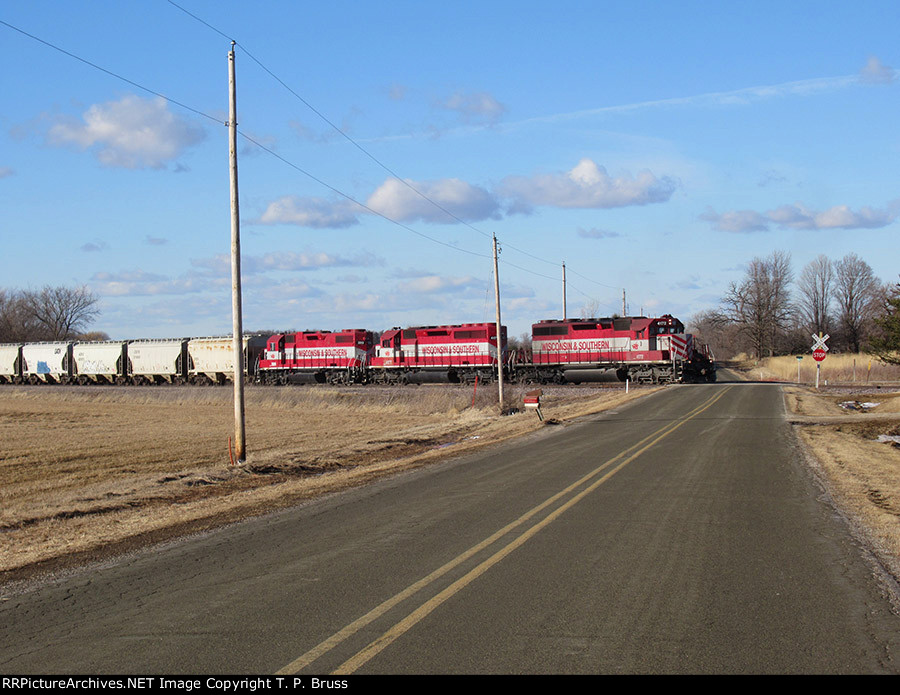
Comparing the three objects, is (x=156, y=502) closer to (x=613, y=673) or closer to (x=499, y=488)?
(x=499, y=488)

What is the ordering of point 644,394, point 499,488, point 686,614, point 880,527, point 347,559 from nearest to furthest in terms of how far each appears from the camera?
1. point 686,614
2. point 347,559
3. point 880,527
4. point 499,488
5. point 644,394

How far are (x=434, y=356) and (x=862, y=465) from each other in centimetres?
4167

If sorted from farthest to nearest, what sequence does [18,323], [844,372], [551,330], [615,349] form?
1. [18,323]
2. [844,372]
3. [551,330]
4. [615,349]

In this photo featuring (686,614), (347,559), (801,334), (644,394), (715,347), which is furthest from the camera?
(715,347)

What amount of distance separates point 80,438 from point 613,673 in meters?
29.1

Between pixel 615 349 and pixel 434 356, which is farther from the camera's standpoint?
pixel 434 356

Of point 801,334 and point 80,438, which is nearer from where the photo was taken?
point 80,438

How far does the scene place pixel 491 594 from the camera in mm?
6957

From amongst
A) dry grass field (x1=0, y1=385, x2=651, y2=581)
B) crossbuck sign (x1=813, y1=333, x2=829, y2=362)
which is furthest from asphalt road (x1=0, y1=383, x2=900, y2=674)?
crossbuck sign (x1=813, y1=333, x2=829, y2=362)

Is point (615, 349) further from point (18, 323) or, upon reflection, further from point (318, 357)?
point (18, 323)

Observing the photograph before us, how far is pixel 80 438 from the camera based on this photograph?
29.6 metres

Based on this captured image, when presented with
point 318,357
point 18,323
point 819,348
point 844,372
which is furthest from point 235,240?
point 18,323
